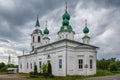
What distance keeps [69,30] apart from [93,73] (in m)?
9.95

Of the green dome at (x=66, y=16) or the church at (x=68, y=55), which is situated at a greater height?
the green dome at (x=66, y=16)

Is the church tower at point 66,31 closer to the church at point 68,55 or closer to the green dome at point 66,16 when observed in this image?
the church at point 68,55

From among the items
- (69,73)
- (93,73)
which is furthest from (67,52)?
(93,73)

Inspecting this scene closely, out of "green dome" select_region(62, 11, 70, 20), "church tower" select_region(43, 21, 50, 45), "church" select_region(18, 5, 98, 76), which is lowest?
"church" select_region(18, 5, 98, 76)

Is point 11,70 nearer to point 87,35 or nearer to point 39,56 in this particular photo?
point 39,56

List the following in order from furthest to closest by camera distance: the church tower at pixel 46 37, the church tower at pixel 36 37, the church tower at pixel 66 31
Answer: the church tower at pixel 36 37 < the church tower at pixel 46 37 < the church tower at pixel 66 31

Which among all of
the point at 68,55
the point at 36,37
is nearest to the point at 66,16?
the point at 68,55

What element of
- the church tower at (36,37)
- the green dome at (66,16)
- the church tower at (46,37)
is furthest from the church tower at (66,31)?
the church tower at (36,37)

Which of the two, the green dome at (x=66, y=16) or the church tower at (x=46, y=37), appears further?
the church tower at (x=46, y=37)

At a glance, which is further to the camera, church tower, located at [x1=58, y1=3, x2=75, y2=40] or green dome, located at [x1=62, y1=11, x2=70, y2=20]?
green dome, located at [x1=62, y1=11, x2=70, y2=20]

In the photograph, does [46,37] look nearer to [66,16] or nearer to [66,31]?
[66,16]

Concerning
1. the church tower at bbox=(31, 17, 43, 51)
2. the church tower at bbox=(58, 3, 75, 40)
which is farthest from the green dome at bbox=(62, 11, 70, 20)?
the church tower at bbox=(31, 17, 43, 51)

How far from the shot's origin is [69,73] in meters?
33.1

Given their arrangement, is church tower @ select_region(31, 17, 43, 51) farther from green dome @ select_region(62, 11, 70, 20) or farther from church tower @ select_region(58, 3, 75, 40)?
green dome @ select_region(62, 11, 70, 20)
